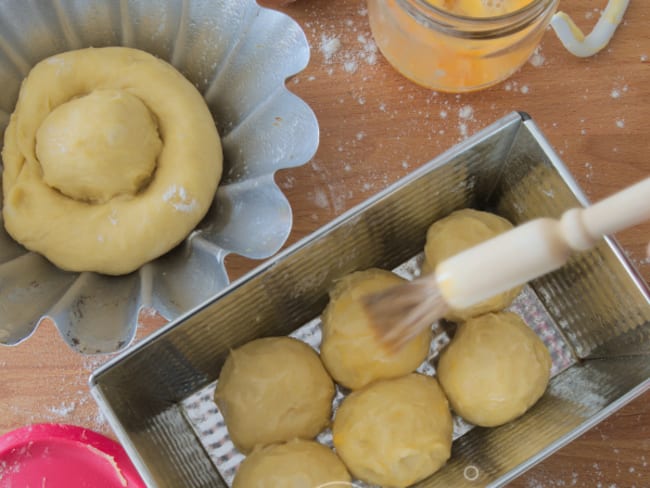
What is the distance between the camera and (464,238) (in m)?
0.88

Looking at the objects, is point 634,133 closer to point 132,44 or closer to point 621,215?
point 621,215

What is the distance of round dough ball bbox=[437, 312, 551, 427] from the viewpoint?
0.86 m

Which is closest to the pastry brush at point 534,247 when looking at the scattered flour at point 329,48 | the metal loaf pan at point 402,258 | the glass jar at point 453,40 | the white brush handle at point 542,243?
the white brush handle at point 542,243

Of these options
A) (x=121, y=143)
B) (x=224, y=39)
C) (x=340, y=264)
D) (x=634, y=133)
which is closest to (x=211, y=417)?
(x=340, y=264)

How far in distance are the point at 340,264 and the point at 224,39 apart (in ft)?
1.13

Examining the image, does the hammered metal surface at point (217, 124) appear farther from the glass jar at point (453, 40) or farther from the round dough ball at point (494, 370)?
the round dough ball at point (494, 370)

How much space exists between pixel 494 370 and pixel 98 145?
56 centimetres

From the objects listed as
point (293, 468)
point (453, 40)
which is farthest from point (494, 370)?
point (453, 40)

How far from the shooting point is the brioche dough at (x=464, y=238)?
89 cm

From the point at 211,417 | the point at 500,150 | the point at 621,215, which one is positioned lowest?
the point at 211,417

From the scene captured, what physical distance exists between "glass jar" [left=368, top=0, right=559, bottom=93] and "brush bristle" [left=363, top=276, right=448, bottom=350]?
332 millimetres

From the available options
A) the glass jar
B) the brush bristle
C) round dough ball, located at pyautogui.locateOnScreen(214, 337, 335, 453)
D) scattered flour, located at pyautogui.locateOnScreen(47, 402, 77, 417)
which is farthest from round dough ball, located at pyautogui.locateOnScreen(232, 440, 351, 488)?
the glass jar

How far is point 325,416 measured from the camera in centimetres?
92

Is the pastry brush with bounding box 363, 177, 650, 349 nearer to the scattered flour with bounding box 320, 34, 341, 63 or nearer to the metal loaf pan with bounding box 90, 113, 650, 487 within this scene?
the metal loaf pan with bounding box 90, 113, 650, 487
